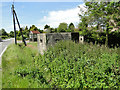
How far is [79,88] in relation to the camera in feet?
10.5

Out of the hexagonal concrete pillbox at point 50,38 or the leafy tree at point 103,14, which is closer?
the hexagonal concrete pillbox at point 50,38

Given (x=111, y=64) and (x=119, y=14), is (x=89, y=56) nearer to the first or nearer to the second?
(x=111, y=64)

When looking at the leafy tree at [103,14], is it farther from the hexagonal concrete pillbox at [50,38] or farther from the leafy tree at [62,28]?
the leafy tree at [62,28]

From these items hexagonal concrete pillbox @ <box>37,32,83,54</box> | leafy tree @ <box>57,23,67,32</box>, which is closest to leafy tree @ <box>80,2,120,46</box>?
hexagonal concrete pillbox @ <box>37,32,83,54</box>

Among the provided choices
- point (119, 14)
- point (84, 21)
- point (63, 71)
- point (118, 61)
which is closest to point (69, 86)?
point (63, 71)

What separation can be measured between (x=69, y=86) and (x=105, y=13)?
9169 mm

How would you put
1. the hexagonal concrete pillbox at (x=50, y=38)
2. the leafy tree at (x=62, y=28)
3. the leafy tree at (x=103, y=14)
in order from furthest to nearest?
the leafy tree at (x=62, y=28)
the leafy tree at (x=103, y=14)
the hexagonal concrete pillbox at (x=50, y=38)

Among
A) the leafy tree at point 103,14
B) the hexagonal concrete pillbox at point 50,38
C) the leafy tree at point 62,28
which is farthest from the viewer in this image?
the leafy tree at point 62,28

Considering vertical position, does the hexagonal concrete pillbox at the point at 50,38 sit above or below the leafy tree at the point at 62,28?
below

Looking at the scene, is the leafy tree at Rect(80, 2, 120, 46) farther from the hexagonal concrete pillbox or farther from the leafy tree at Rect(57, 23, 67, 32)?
the leafy tree at Rect(57, 23, 67, 32)

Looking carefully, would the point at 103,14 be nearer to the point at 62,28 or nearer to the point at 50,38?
the point at 50,38

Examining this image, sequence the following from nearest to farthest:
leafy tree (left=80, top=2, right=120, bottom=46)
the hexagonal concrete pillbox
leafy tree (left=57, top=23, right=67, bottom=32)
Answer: the hexagonal concrete pillbox → leafy tree (left=80, top=2, right=120, bottom=46) → leafy tree (left=57, top=23, right=67, bottom=32)

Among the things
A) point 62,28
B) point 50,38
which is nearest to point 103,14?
point 50,38

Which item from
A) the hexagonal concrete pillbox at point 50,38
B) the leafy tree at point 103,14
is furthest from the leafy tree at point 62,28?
the hexagonal concrete pillbox at point 50,38
